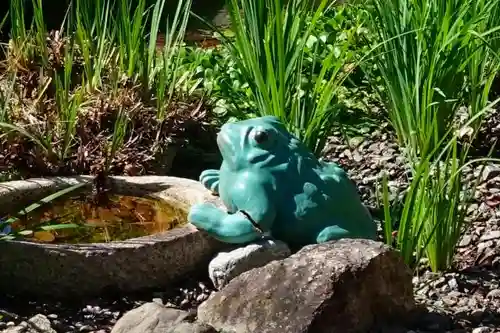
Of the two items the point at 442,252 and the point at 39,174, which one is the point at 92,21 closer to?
the point at 39,174

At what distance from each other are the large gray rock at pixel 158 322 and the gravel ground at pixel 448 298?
0.34 metres

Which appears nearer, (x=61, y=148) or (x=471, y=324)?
(x=471, y=324)

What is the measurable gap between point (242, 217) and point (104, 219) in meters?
→ 0.62

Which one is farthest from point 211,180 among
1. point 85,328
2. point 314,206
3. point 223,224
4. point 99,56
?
point 99,56

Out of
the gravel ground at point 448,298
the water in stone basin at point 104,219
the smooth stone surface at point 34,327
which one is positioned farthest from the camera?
the water in stone basin at point 104,219

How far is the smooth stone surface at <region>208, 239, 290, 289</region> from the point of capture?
2.84 m

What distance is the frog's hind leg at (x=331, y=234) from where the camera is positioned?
283 cm

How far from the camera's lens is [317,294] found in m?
2.38

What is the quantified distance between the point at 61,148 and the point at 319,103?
3.13 ft

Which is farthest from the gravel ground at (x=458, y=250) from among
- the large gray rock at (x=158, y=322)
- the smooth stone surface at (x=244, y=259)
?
the large gray rock at (x=158, y=322)

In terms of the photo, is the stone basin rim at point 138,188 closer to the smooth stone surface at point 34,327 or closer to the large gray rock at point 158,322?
the smooth stone surface at point 34,327

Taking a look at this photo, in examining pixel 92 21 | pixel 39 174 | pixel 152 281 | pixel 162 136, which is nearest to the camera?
pixel 152 281

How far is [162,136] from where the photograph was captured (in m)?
3.91

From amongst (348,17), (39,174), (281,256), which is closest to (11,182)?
(39,174)
